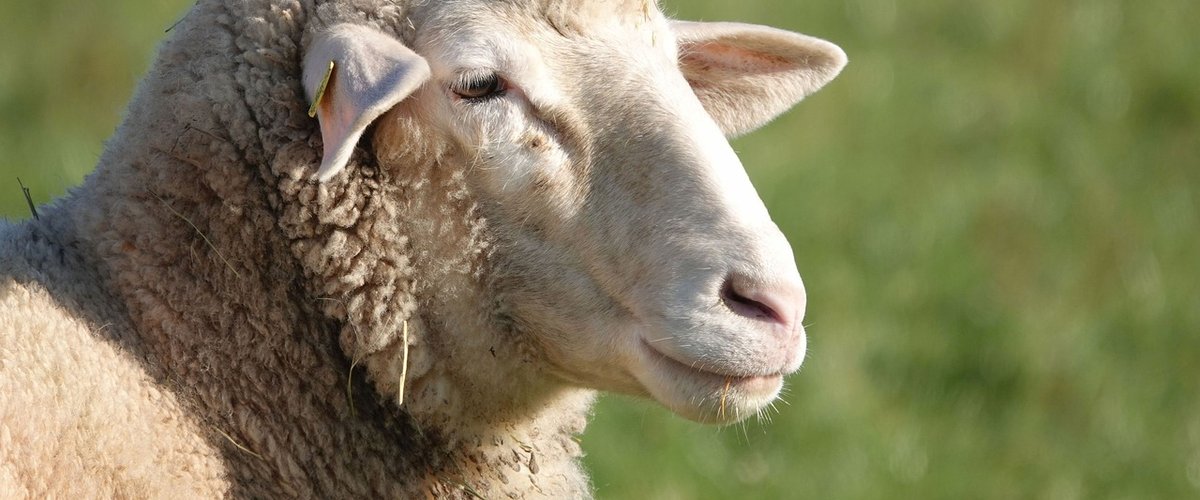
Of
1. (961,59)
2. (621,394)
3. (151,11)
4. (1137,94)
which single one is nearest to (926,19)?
(961,59)

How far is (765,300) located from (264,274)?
37.0 inches

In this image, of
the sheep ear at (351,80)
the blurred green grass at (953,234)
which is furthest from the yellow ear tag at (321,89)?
the blurred green grass at (953,234)

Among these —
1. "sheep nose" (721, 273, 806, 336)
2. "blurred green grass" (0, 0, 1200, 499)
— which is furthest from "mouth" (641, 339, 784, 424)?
"blurred green grass" (0, 0, 1200, 499)

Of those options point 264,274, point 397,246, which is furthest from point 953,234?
point 264,274

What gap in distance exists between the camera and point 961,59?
877 centimetres

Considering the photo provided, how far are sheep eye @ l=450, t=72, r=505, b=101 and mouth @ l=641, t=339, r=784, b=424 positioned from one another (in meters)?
0.56

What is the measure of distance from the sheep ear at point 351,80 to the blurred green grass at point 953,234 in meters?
2.48

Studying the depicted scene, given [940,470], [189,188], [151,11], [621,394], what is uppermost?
[189,188]

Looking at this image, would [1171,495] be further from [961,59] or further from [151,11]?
[151,11]

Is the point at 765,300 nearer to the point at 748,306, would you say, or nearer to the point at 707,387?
the point at 748,306

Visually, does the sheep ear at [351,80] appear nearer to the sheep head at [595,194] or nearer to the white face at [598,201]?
the sheep head at [595,194]

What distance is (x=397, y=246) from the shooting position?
2701mm

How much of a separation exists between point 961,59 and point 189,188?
22.5 ft

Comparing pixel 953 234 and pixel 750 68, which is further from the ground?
pixel 750 68
